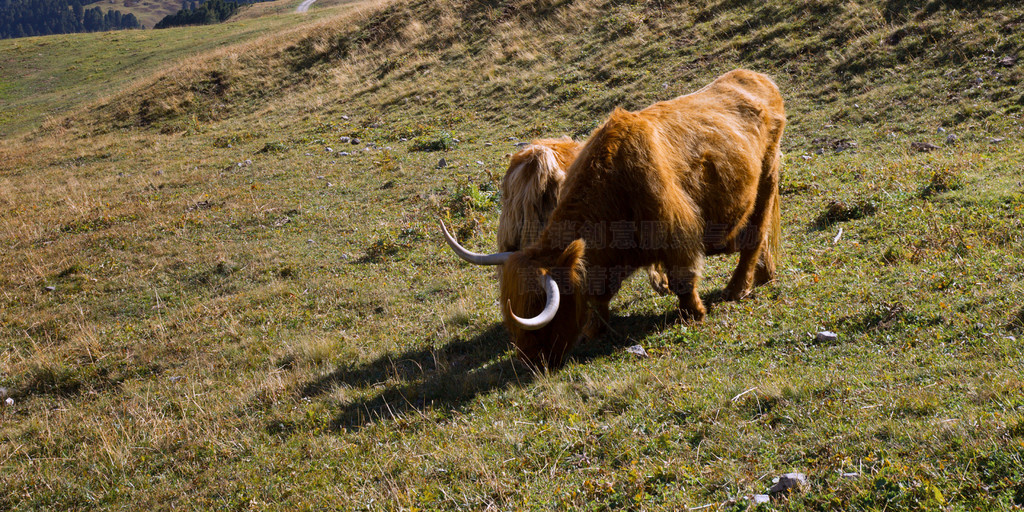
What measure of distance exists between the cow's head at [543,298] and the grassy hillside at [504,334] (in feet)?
0.87

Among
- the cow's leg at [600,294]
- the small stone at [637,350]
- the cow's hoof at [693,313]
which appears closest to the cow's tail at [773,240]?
the cow's hoof at [693,313]

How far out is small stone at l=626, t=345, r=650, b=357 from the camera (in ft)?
18.5

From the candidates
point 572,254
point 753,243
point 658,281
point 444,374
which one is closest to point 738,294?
point 753,243

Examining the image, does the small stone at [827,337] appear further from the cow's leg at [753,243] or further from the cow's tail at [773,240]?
the cow's tail at [773,240]

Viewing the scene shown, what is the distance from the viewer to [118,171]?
18391 mm

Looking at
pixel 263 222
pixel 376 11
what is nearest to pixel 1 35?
pixel 376 11

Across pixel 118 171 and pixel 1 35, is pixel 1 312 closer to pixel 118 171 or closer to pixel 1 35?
pixel 118 171

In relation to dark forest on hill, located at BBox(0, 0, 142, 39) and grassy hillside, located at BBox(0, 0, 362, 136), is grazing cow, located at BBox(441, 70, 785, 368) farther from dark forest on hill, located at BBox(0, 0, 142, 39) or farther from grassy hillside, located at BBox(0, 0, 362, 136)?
dark forest on hill, located at BBox(0, 0, 142, 39)

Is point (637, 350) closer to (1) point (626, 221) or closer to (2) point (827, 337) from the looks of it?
(1) point (626, 221)

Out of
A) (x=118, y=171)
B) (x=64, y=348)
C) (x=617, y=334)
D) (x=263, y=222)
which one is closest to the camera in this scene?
(x=617, y=334)

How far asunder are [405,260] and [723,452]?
655 centimetres

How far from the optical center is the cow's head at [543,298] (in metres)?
5.01

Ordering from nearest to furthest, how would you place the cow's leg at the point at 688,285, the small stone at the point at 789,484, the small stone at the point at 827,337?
the small stone at the point at 789,484, the small stone at the point at 827,337, the cow's leg at the point at 688,285

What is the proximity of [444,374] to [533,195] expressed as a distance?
2008mm
